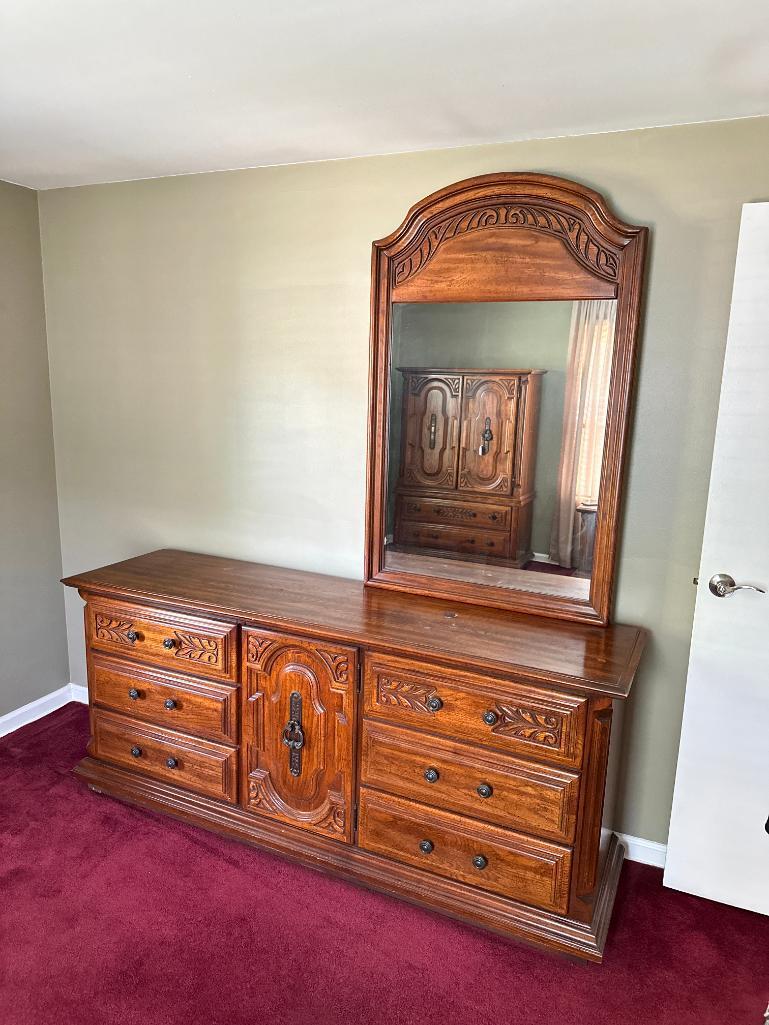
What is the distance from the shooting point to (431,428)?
2.32 meters

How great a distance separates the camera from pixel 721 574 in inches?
79.1

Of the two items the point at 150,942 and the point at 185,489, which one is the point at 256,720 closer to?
the point at 150,942

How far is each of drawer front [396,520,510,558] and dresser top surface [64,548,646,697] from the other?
184mm

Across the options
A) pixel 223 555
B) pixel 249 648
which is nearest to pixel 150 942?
pixel 249 648

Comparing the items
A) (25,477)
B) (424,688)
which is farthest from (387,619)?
(25,477)

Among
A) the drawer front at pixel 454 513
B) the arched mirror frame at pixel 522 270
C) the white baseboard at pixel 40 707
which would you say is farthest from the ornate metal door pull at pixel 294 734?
the white baseboard at pixel 40 707

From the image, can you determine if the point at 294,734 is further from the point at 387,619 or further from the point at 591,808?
the point at 591,808

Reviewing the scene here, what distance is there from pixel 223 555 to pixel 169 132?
4.90 ft

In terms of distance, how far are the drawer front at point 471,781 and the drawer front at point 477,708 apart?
0.13ft

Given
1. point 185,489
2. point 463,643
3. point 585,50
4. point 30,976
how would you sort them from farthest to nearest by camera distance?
point 185,489, point 463,643, point 30,976, point 585,50

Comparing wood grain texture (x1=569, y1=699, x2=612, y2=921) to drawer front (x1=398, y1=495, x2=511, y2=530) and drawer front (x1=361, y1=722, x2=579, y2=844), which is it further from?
drawer front (x1=398, y1=495, x2=511, y2=530)

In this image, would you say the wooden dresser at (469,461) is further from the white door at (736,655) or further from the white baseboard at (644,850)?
the white baseboard at (644,850)

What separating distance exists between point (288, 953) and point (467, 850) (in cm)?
55

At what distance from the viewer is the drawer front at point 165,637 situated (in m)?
2.26
